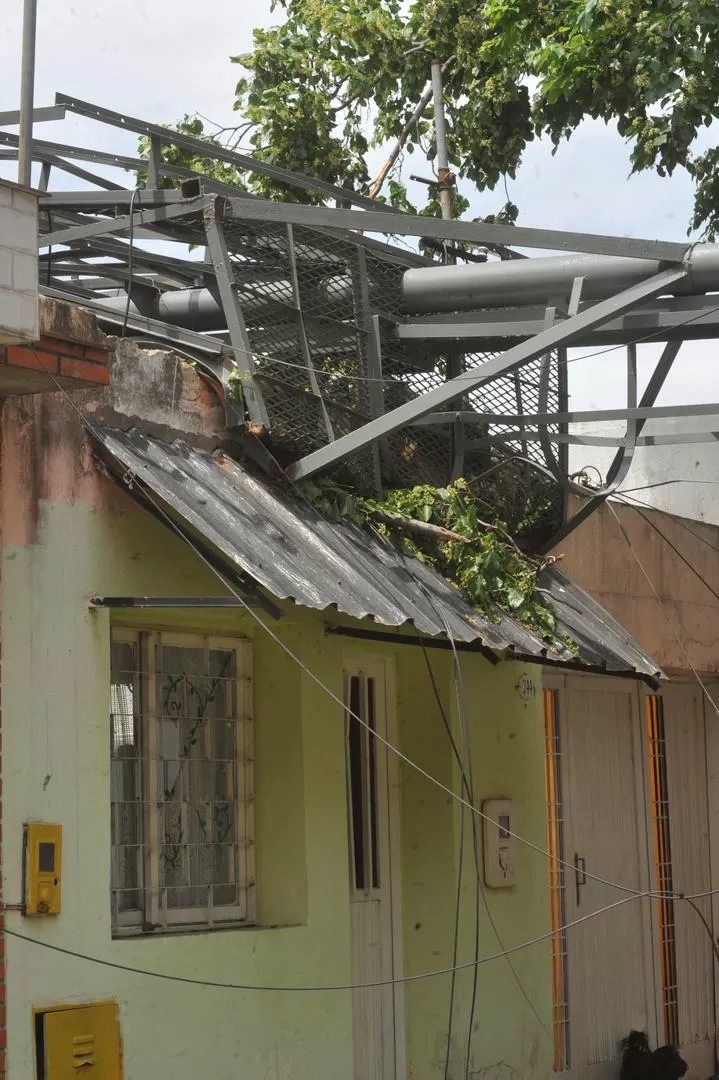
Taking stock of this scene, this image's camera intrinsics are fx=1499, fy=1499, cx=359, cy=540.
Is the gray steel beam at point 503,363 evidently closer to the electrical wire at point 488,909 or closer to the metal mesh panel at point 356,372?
the metal mesh panel at point 356,372

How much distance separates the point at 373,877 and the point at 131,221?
13.0ft

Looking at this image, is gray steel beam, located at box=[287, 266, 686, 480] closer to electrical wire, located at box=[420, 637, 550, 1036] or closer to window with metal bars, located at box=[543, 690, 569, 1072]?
electrical wire, located at box=[420, 637, 550, 1036]

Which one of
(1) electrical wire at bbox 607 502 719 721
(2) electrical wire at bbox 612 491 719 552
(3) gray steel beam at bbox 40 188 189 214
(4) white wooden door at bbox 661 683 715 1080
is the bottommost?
(4) white wooden door at bbox 661 683 715 1080

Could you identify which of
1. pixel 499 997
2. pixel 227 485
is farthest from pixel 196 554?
pixel 499 997

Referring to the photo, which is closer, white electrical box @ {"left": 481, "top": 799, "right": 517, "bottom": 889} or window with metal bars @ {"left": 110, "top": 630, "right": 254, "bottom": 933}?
window with metal bars @ {"left": 110, "top": 630, "right": 254, "bottom": 933}

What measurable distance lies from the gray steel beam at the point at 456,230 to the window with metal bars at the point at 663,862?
5457 mm

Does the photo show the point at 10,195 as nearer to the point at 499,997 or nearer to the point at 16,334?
the point at 16,334

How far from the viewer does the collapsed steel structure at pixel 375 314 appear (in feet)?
25.1

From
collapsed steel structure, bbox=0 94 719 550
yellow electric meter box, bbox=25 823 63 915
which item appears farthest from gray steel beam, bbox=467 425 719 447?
yellow electric meter box, bbox=25 823 63 915

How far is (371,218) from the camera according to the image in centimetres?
752

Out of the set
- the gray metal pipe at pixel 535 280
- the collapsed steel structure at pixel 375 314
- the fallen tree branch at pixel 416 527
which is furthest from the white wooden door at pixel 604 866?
the gray metal pipe at pixel 535 280

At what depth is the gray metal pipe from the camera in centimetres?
782

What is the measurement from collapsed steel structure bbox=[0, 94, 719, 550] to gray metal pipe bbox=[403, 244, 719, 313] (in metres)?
0.01

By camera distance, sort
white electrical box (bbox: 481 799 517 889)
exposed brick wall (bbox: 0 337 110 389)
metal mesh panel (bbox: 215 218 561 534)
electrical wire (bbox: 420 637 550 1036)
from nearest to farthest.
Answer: exposed brick wall (bbox: 0 337 110 389)
metal mesh panel (bbox: 215 218 561 534)
electrical wire (bbox: 420 637 550 1036)
white electrical box (bbox: 481 799 517 889)
